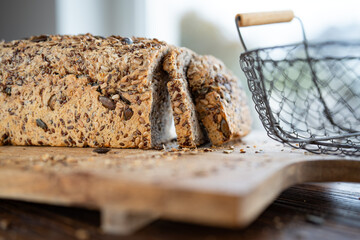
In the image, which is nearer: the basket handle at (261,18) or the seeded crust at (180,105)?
the basket handle at (261,18)

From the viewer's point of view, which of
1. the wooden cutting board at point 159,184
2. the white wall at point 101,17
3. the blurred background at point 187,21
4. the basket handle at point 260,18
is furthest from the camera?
the white wall at point 101,17

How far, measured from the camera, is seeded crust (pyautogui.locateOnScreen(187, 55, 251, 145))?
4.33 ft

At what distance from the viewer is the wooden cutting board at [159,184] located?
2.09 feet

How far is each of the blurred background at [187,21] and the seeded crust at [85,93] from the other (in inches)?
54.7

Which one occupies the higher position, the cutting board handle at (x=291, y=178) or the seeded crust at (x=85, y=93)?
the seeded crust at (x=85, y=93)

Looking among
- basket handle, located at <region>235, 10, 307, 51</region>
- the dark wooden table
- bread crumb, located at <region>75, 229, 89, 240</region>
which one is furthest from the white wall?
bread crumb, located at <region>75, 229, 89, 240</region>

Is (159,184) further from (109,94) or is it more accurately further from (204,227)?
(109,94)

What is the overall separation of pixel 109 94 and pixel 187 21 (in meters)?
2.11

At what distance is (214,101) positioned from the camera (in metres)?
1.32

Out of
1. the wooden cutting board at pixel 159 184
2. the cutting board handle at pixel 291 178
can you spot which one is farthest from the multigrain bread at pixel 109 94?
the cutting board handle at pixel 291 178

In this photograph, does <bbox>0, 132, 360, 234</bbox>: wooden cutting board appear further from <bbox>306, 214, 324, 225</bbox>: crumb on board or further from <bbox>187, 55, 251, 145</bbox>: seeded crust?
<bbox>187, 55, 251, 145</bbox>: seeded crust

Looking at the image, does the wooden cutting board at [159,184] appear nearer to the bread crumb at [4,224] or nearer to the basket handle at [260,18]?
the bread crumb at [4,224]

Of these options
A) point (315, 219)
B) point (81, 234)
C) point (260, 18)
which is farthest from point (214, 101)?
point (81, 234)

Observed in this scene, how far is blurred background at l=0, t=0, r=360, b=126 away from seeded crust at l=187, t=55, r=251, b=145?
3.94ft
